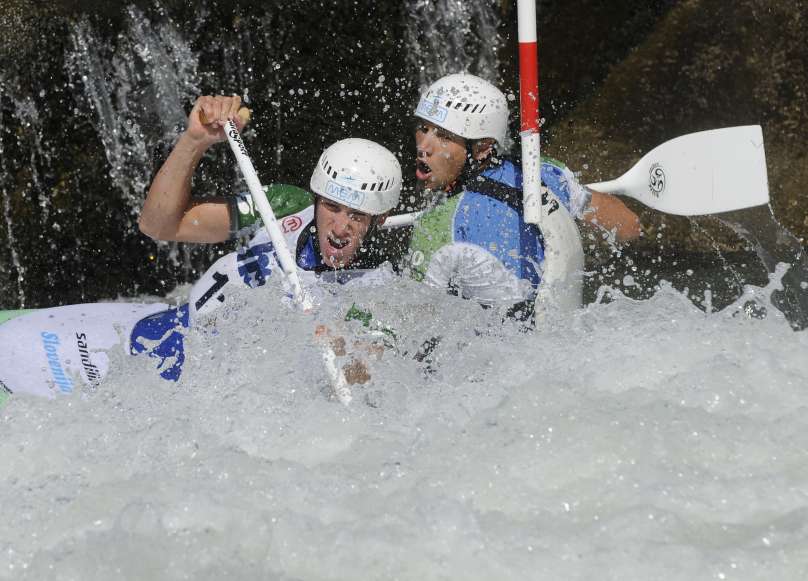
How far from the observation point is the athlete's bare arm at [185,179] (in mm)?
3586

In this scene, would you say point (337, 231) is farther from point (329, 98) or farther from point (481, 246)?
point (329, 98)

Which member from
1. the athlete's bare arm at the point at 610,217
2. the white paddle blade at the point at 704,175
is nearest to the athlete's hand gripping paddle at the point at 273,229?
the athlete's bare arm at the point at 610,217

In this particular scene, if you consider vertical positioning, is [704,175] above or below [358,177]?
below

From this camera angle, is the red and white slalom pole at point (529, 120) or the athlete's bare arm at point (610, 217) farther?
the athlete's bare arm at point (610, 217)

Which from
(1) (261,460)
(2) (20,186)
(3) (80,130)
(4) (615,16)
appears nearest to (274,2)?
(3) (80,130)

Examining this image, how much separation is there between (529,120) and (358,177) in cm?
69

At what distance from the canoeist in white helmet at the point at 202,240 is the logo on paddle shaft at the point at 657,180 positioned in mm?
1275

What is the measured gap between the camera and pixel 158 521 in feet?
8.38

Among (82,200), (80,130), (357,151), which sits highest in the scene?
(357,151)

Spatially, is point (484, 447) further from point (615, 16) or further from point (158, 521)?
point (615, 16)

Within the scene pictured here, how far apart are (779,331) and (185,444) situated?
6.11ft

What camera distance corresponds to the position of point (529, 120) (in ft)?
12.4

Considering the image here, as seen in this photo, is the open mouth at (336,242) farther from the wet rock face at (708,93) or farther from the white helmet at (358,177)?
the wet rock face at (708,93)

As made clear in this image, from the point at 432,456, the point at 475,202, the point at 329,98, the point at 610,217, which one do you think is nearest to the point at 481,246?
the point at 475,202
